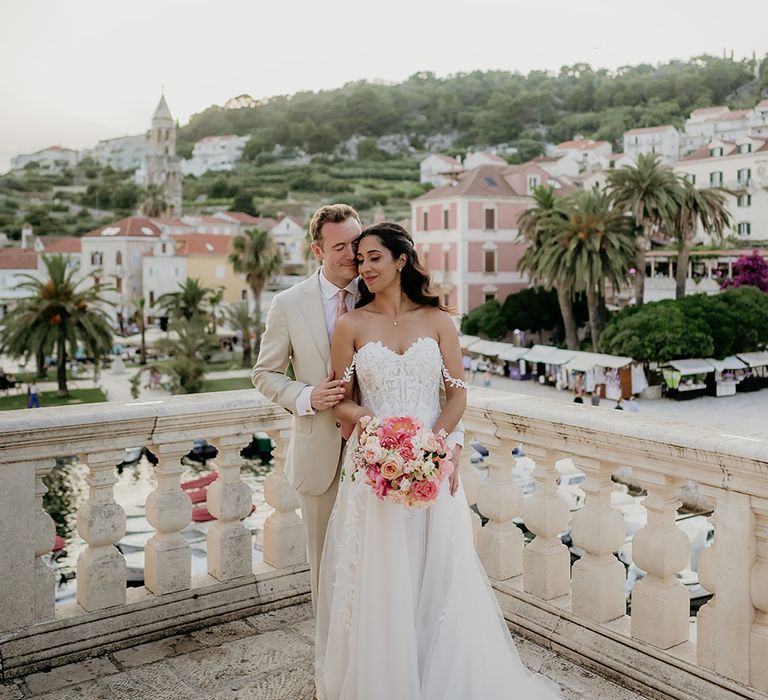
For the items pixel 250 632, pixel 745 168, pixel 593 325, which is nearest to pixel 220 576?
pixel 250 632

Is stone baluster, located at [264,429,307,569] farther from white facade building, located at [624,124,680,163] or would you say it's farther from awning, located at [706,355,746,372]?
white facade building, located at [624,124,680,163]

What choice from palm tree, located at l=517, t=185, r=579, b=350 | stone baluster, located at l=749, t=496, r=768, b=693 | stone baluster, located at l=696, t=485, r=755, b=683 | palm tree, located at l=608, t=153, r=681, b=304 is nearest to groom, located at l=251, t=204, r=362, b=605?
stone baluster, located at l=696, t=485, r=755, b=683

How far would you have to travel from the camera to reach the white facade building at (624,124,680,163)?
103856mm

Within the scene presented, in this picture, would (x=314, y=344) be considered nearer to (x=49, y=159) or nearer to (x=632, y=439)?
(x=632, y=439)

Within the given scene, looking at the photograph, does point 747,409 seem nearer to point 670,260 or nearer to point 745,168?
point 670,260

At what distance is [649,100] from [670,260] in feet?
282

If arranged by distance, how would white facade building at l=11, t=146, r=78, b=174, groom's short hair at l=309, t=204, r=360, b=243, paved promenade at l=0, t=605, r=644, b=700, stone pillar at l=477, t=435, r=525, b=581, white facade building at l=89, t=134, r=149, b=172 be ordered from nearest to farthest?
groom's short hair at l=309, t=204, r=360, b=243 → paved promenade at l=0, t=605, r=644, b=700 → stone pillar at l=477, t=435, r=525, b=581 → white facade building at l=11, t=146, r=78, b=174 → white facade building at l=89, t=134, r=149, b=172

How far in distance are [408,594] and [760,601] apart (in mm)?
1137

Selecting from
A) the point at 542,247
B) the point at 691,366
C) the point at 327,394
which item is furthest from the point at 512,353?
the point at 327,394

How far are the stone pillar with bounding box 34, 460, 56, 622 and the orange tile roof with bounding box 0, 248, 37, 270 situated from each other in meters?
65.0

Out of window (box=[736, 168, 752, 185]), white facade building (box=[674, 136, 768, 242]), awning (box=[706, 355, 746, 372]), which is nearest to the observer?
awning (box=[706, 355, 746, 372])

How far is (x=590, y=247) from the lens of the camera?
122 ft

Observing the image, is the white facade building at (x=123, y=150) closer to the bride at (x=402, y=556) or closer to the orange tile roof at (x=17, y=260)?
the orange tile roof at (x=17, y=260)

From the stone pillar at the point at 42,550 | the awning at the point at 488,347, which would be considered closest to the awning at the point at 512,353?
the awning at the point at 488,347
